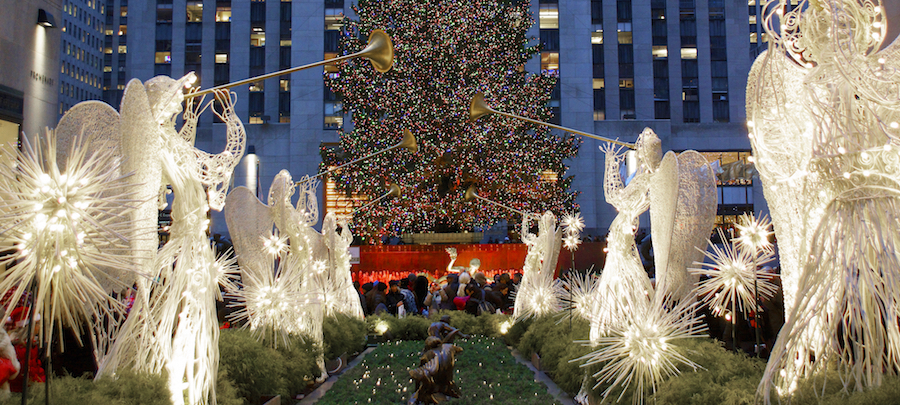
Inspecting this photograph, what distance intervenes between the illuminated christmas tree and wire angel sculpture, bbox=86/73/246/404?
39.0 ft

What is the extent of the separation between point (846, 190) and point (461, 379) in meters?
5.00

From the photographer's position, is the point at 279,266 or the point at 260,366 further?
the point at 279,266

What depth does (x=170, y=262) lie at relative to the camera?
12.4 ft

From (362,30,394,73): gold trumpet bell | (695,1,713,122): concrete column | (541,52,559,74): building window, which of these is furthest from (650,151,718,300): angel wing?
(695,1,713,122): concrete column

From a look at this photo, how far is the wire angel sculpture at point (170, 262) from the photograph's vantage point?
340 cm

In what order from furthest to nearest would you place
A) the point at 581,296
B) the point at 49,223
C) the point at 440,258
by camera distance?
1. the point at 440,258
2. the point at 581,296
3. the point at 49,223

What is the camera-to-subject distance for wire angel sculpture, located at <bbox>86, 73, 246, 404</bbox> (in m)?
3.40

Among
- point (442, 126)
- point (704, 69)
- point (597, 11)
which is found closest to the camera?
point (442, 126)

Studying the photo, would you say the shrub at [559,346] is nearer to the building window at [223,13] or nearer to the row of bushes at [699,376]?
the row of bushes at [699,376]

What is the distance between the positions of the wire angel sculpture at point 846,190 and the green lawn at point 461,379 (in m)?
3.39

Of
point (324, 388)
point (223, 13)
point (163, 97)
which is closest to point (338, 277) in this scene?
point (324, 388)

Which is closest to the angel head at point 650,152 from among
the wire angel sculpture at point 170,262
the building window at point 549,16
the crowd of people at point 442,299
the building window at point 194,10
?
the wire angel sculpture at point 170,262

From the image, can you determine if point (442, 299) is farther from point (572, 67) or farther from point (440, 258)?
point (572, 67)

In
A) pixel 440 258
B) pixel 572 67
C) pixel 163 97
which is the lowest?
pixel 440 258
